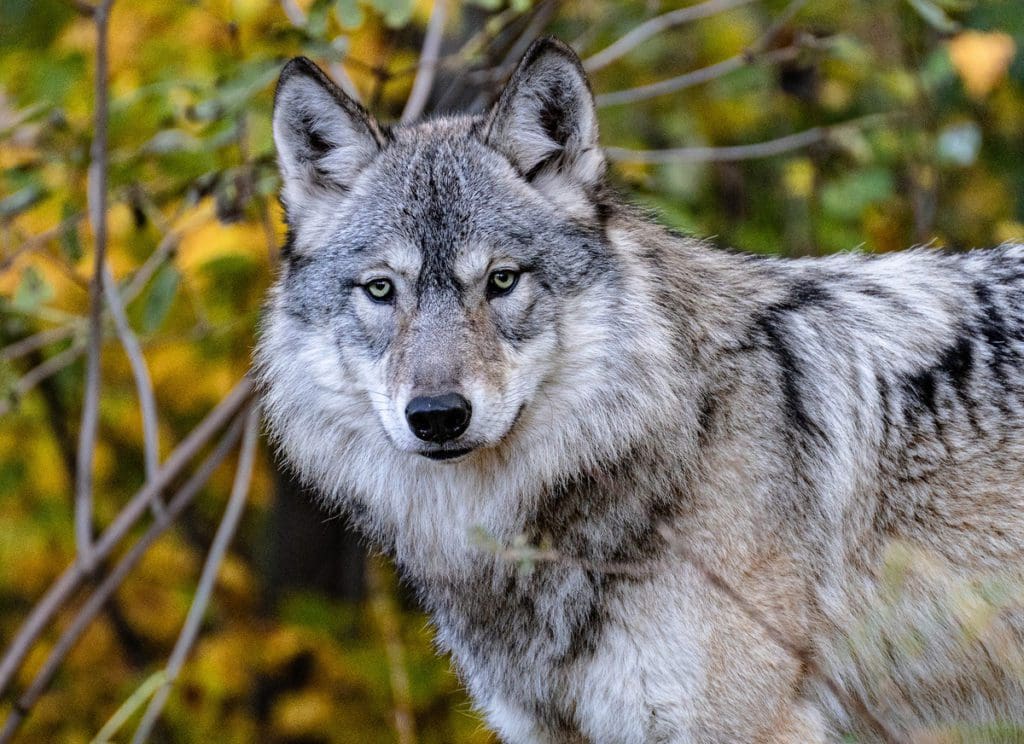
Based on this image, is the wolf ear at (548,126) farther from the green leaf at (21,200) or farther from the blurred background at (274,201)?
the green leaf at (21,200)

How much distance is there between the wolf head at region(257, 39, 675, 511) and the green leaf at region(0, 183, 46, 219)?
1.82m

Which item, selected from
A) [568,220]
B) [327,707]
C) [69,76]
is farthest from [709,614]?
[327,707]

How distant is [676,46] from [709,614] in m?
5.72

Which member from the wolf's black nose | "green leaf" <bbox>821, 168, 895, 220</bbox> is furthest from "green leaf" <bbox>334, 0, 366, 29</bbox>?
"green leaf" <bbox>821, 168, 895, 220</bbox>

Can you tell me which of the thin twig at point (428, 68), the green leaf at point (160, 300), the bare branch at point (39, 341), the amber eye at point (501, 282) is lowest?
the bare branch at point (39, 341)

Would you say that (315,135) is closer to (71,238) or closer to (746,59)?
(71,238)

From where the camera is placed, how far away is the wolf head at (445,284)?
3.24 m

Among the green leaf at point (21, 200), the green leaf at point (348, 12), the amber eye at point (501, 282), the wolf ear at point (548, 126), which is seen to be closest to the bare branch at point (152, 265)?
the green leaf at point (21, 200)

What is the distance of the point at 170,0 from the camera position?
618 centimetres

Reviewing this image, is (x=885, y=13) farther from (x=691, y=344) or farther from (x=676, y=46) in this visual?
(x=691, y=344)

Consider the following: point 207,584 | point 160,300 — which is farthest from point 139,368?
point 207,584

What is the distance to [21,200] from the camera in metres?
5.00

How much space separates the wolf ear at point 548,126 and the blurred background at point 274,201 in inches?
50.1

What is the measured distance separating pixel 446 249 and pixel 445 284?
0.32 ft
